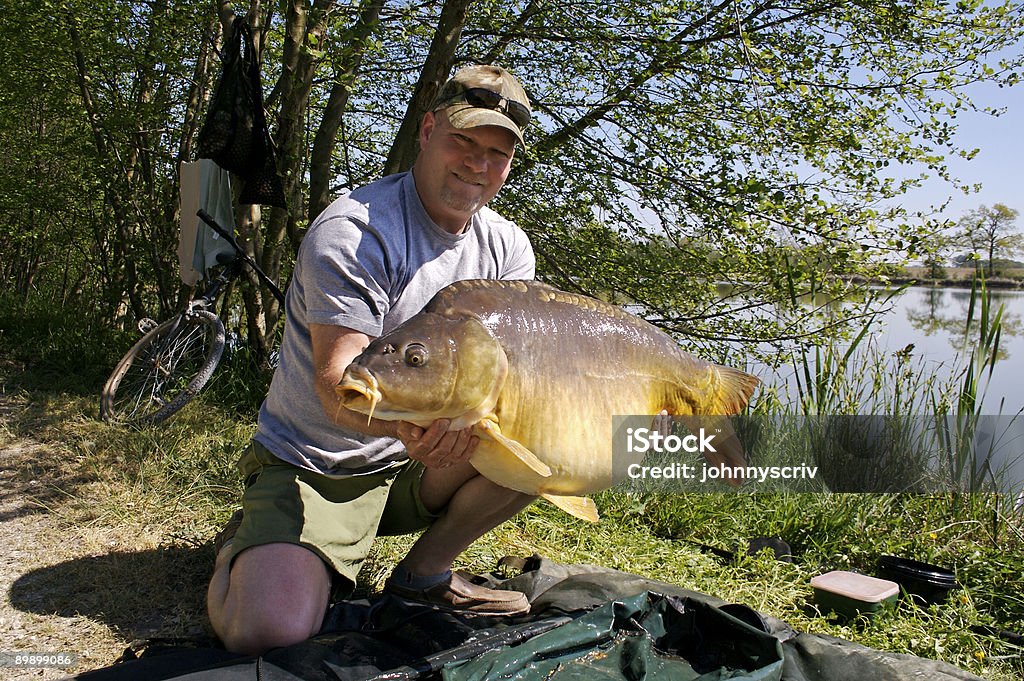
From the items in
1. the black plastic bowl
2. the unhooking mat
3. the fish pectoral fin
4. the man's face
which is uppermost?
the man's face

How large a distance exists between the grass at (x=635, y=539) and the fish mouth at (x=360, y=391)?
3.19 ft

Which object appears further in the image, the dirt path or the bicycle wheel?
the bicycle wheel

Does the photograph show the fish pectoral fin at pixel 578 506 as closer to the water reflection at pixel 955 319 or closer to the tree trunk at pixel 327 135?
the water reflection at pixel 955 319

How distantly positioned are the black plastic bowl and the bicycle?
279 cm

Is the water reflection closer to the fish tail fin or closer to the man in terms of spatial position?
the fish tail fin

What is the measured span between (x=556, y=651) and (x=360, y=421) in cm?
58

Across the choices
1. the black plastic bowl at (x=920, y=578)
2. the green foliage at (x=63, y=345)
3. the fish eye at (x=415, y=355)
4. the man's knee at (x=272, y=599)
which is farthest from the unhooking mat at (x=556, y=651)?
the green foliage at (x=63, y=345)

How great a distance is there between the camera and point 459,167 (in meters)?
1.77

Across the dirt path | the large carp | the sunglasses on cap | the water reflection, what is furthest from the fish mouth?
the water reflection

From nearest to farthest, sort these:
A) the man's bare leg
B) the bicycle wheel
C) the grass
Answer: the man's bare leg → the grass → the bicycle wheel

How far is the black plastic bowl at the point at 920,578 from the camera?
2.27 metres

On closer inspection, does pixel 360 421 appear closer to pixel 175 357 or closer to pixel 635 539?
pixel 635 539

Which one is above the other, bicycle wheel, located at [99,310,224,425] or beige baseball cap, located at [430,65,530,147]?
beige baseball cap, located at [430,65,530,147]

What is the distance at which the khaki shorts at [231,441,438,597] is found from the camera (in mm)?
1642
